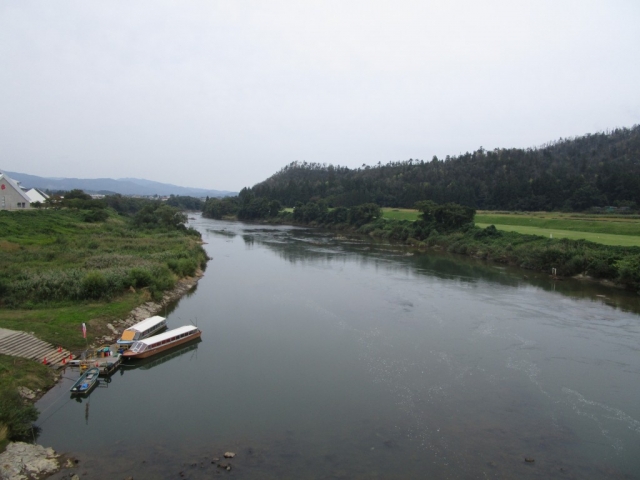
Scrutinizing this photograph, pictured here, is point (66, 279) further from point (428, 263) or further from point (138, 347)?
point (428, 263)

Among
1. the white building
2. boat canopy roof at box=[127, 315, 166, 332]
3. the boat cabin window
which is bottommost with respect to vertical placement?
the boat cabin window

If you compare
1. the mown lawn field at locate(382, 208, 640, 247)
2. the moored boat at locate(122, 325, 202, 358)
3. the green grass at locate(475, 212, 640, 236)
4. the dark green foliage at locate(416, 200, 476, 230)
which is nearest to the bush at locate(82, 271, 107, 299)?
the moored boat at locate(122, 325, 202, 358)

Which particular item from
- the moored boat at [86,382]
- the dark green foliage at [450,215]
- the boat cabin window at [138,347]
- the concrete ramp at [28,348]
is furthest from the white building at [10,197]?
the dark green foliage at [450,215]

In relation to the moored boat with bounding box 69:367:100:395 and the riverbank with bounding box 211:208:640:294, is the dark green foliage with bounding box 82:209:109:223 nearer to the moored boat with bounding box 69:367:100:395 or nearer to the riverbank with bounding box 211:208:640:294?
the riverbank with bounding box 211:208:640:294

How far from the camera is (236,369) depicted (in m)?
16.5

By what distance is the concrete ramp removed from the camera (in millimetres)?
14984

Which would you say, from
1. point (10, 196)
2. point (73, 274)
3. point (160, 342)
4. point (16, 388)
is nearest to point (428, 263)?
point (160, 342)

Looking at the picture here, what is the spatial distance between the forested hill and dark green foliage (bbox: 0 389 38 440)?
64751 mm

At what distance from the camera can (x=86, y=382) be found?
1439 centimetres

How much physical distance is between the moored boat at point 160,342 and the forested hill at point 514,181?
5789 cm

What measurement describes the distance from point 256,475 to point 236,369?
633cm

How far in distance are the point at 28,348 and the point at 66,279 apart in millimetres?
7261

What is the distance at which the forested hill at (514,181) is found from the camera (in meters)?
63.2

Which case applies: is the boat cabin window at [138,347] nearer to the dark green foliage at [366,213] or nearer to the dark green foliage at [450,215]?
the dark green foliage at [450,215]
